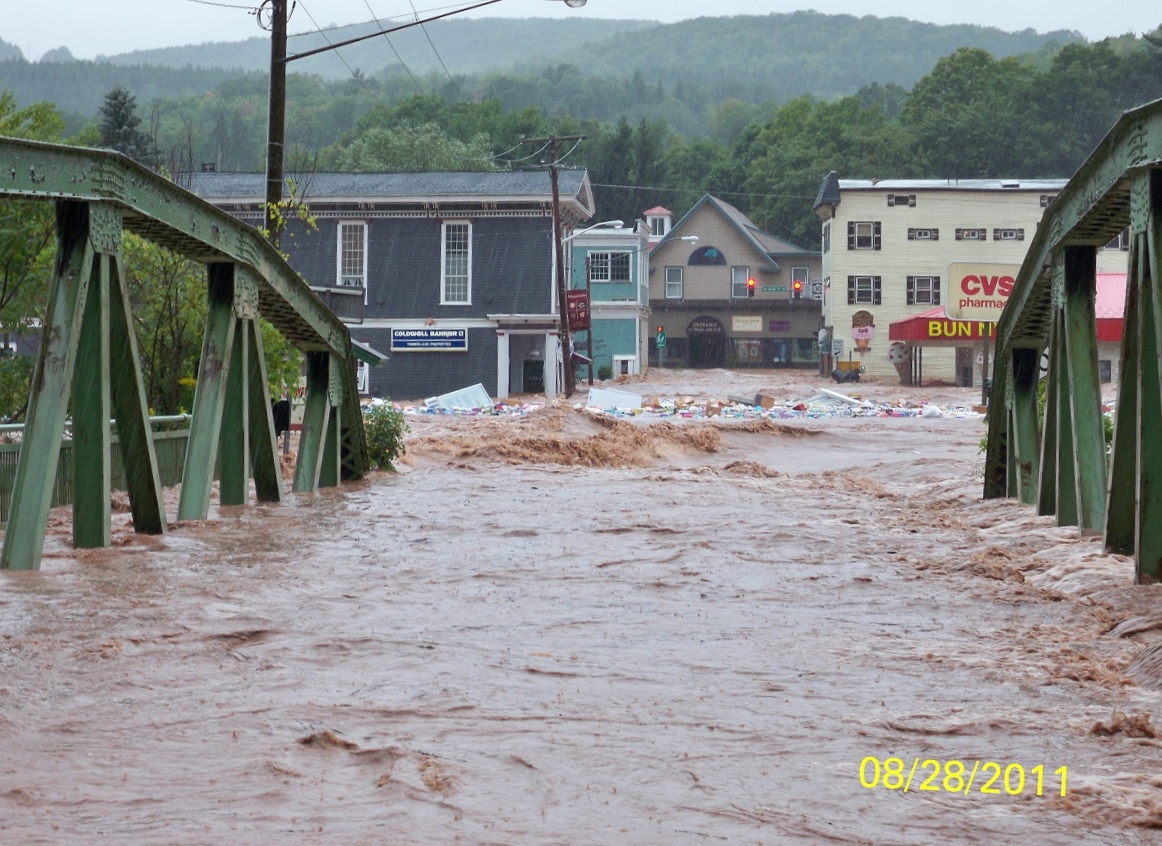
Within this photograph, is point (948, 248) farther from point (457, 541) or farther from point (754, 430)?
point (457, 541)

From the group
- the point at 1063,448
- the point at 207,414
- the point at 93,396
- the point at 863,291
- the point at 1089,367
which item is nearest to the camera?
the point at 93,396

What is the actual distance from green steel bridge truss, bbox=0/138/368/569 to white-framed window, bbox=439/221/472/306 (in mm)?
33212

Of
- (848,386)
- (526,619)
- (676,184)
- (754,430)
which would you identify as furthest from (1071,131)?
(526,619)

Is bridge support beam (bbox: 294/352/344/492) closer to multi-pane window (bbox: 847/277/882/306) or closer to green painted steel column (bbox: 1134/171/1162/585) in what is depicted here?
green painted steel column (bbox: 1134/171/1162/585)

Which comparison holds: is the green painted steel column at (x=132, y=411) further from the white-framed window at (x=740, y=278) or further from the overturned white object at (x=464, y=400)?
the white-framed window at (x=740, y=278)

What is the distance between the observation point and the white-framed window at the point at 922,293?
71.1m

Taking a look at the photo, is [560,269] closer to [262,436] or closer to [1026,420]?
[262,436]

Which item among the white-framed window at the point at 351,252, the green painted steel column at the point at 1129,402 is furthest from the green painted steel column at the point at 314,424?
the white-framed window at the point at 351,252

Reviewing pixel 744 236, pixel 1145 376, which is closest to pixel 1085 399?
pixel 1145 376

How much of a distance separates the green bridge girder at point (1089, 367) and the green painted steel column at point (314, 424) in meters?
7.49

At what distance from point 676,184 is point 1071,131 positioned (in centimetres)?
3344

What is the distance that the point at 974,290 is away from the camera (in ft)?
164

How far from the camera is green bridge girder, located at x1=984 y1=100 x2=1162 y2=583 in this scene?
8.91 meters
